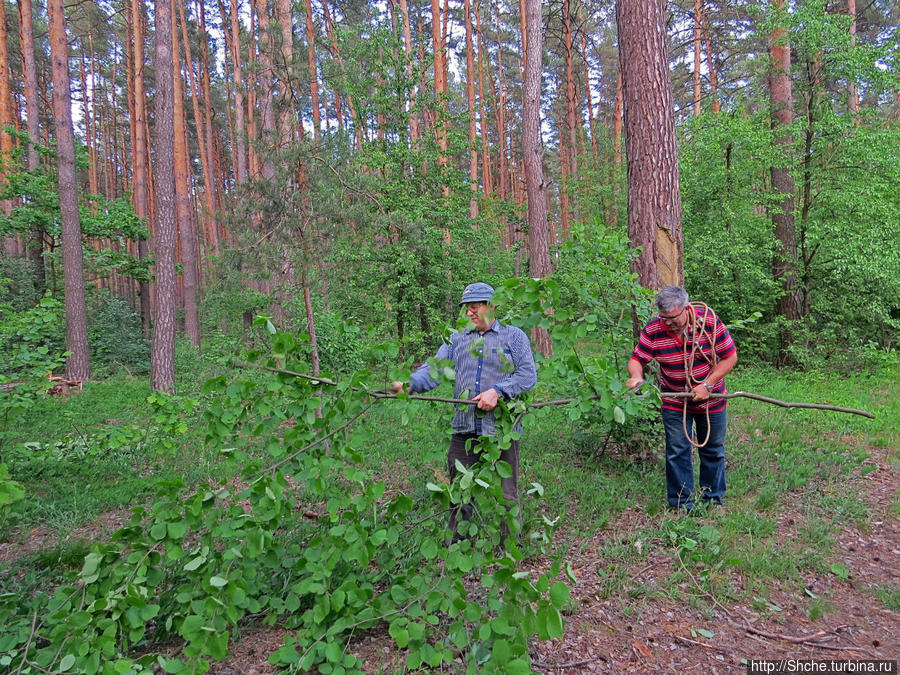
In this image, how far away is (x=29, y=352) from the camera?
385cm

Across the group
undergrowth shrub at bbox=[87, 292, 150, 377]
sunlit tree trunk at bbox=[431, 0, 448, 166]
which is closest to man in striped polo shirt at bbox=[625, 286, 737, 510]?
sunlit tree trunk at bbox=[431, 0, 448, 166]

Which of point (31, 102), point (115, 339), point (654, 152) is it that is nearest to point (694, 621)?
point (654, 152)

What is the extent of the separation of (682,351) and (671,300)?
1.41 feet

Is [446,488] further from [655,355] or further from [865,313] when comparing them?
[865,313]

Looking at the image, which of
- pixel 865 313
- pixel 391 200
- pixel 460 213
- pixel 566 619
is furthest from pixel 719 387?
pixel 460 213

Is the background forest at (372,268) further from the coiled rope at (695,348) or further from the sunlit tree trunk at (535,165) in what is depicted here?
the coiled rope at (695,348)

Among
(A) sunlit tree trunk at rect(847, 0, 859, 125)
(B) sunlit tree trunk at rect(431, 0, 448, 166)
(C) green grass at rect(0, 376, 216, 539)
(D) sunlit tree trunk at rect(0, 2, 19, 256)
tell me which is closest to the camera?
(C) green grass at rect(0, 376, 216, 539)

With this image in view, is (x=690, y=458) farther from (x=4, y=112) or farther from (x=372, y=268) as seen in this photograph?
(x=4, y=112)

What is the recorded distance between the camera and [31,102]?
13109 millimetres

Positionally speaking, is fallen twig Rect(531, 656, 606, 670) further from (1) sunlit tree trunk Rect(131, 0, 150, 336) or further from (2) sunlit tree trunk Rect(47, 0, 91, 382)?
(1) sunlit tree trunk Rect(131, 0, 150, 336)

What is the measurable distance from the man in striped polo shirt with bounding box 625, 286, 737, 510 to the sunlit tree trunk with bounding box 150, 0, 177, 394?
27.4 feet

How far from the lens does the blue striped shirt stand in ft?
8.75

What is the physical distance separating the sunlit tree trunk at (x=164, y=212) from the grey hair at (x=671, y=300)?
8.48 meters

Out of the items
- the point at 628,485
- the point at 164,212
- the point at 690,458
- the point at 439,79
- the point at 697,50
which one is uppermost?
the point at 697,50
